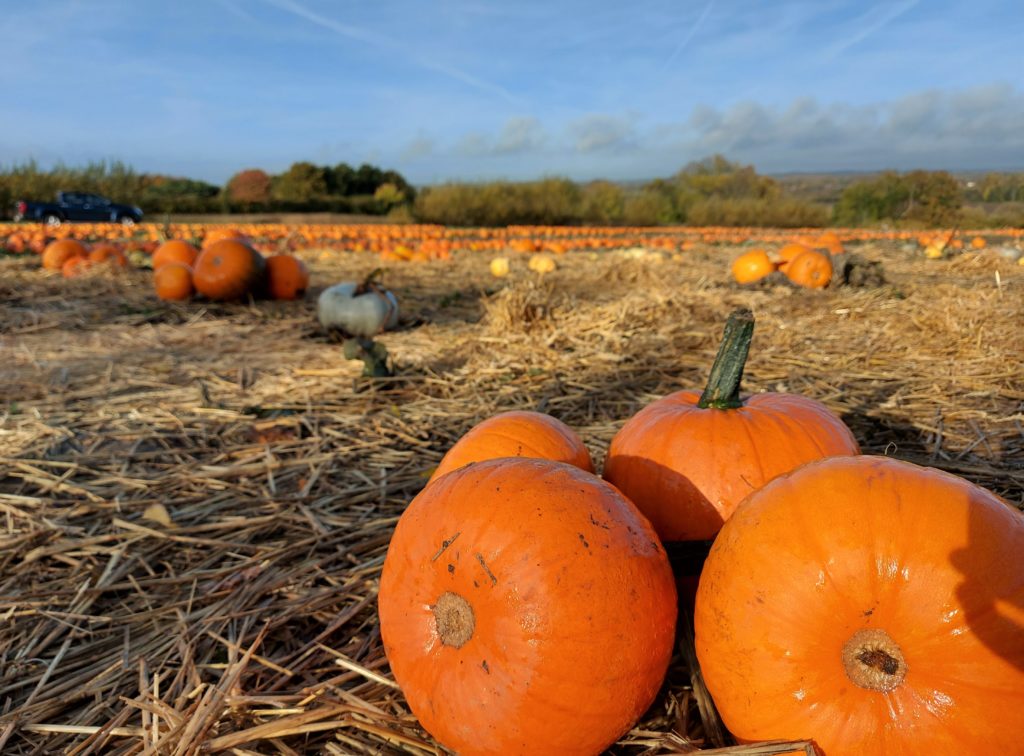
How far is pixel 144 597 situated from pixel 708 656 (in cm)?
176

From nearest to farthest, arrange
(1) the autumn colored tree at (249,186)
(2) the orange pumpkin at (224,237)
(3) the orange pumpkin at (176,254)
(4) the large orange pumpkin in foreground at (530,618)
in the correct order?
(4) the large orange pumpkin in foreground at (530,618) → (2) the orange pumpkin at (224,237) → (3) the orange pumpkin at (176,254) → (1) the autumn colored tree at (249,186)

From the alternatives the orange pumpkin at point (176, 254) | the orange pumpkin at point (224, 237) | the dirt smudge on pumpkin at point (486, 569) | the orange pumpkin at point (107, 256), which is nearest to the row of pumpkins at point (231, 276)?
the orange pumpkin at point (224, 237)

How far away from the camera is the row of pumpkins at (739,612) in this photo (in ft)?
3.13

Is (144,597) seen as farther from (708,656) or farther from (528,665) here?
(708,656)

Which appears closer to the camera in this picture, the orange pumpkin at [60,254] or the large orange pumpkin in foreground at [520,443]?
the large orange pumpkin in foreground at [520,443]

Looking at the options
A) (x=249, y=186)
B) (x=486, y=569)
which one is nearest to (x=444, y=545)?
(x=486, y=569)

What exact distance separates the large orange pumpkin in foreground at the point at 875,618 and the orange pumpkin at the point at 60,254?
1125 cm

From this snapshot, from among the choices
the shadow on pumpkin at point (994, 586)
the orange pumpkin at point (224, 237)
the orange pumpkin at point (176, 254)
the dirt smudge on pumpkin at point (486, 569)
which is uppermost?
the orange pumpkin at point (224, 237)

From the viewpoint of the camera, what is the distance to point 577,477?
4.26ft

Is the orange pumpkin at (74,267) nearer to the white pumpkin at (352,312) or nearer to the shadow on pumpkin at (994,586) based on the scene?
the white pumpkin at (352,312)

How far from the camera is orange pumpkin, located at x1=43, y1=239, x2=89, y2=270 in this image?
959 centimetres

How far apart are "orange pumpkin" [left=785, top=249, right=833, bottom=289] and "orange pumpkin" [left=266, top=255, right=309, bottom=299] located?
551 centimetres

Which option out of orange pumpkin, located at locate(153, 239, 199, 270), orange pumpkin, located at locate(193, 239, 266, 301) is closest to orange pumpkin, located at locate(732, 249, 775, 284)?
orange pumpkin, located at locate(193, 239, 266, 301)

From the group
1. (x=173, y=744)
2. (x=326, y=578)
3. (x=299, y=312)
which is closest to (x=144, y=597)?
(x=326, y=578)
